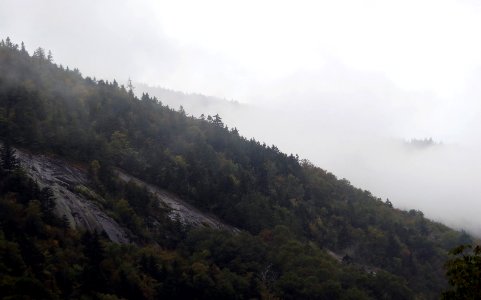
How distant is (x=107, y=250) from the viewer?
97562 mm

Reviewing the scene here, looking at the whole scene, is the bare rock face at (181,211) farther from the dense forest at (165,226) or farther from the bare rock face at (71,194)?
the bare rock face at (71,194)

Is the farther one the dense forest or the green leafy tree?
the dense forest

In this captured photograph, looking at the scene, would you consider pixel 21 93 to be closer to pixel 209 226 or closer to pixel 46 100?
pixel 46 100

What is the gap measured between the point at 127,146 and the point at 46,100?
77.0ft

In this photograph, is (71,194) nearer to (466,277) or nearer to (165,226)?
(165,226)

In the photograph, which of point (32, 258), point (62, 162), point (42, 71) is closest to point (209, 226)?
point (62, 162)

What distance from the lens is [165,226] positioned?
128625 millimetres

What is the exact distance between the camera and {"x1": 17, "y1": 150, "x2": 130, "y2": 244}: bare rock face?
107 metres

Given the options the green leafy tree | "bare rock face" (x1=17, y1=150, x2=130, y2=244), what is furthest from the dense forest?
the green leafy tree

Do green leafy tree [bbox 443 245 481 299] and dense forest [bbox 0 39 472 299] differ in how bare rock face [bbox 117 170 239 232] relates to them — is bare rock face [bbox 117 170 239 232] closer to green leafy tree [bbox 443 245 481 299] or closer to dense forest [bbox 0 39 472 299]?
dense forest [bbox 0 39 472 299]

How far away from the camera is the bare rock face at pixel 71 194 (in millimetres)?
106938

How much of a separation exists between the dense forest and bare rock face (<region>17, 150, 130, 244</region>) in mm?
3565

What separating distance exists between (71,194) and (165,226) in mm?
23059

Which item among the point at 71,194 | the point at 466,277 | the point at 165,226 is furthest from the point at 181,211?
the point at 466,277
